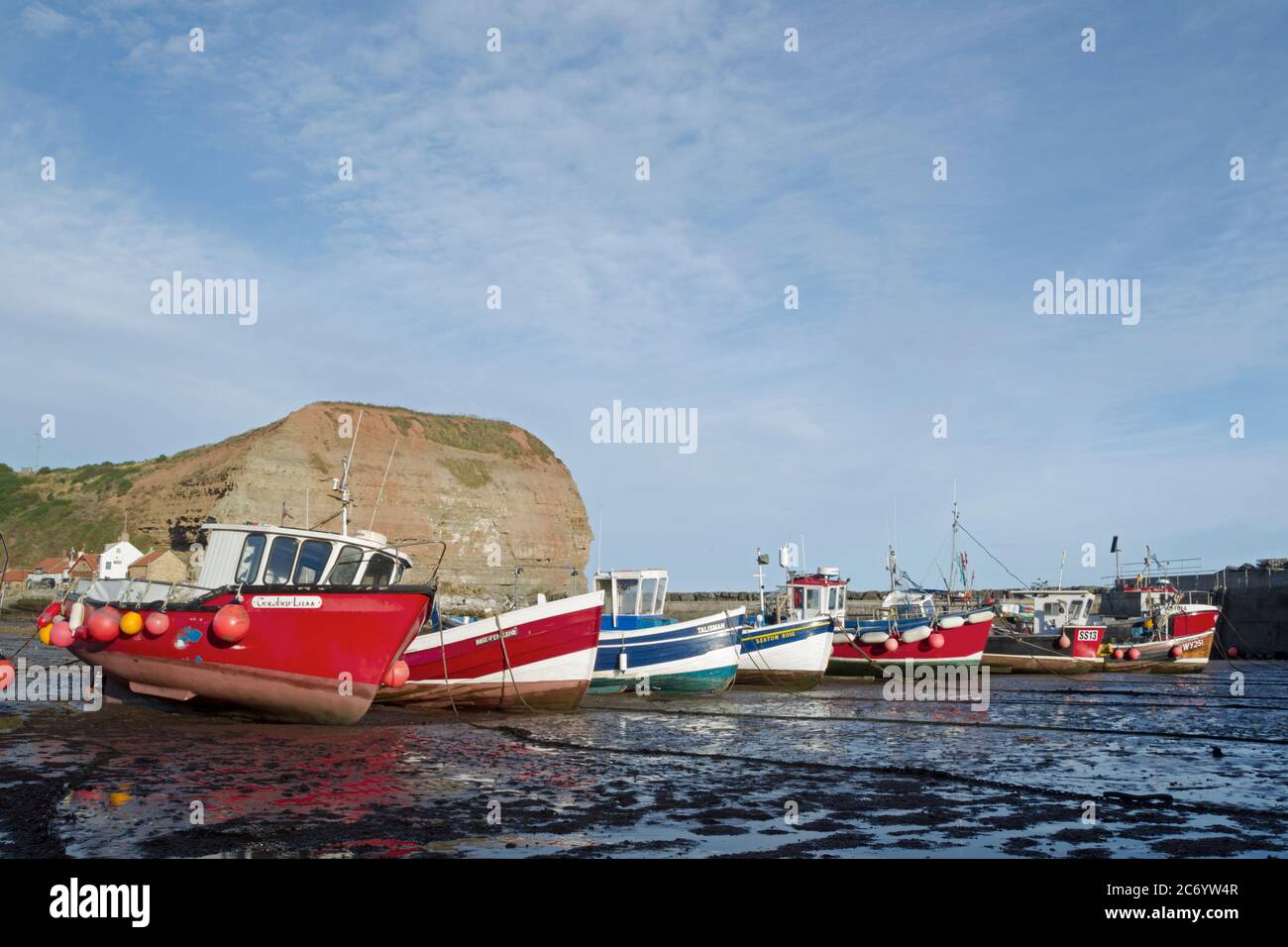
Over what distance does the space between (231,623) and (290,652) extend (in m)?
1.08

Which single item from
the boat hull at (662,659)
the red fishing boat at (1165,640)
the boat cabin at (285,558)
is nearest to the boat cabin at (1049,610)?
the red fishing boat at (1165,640)

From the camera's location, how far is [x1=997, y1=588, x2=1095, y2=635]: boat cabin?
4488 cm

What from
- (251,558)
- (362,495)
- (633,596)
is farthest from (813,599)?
(362,495)

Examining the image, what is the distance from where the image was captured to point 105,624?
16.3m

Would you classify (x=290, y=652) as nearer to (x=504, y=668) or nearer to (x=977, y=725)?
(x=504, y=668)

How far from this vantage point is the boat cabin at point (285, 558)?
1717cm

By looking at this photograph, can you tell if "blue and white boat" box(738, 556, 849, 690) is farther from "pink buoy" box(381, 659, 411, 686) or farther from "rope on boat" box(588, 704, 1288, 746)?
"pink buoy" box(381, 659, 411, 686)

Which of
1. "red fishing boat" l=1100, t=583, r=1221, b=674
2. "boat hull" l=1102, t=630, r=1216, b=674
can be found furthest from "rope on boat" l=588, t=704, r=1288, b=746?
"boat hull" l=1102, t=630, r=1216, b=674

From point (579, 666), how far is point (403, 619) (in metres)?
5.30

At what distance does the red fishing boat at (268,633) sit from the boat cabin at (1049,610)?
3527 centimetres

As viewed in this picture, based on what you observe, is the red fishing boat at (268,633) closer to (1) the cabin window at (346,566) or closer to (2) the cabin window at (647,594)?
(1) the cabin window at (346,566)

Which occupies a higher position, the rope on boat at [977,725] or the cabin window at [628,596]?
the cabin window at [628,596]

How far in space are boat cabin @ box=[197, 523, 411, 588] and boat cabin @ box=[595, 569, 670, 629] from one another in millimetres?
10665
